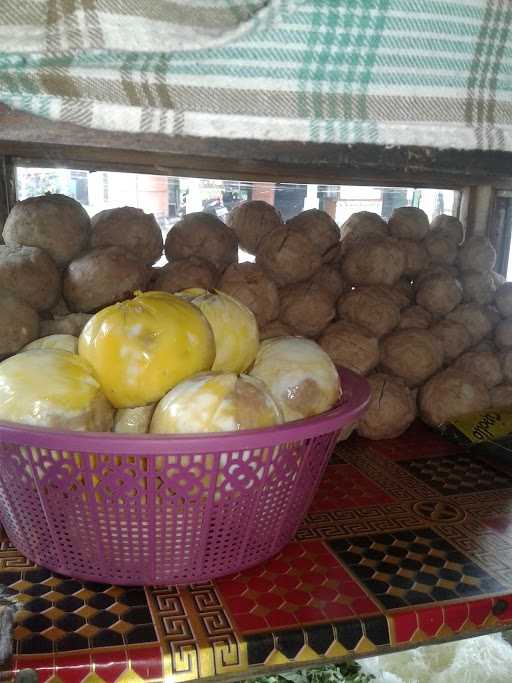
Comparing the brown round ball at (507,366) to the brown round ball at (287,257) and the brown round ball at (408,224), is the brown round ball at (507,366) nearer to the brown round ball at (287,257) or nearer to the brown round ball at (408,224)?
the brown round ball at (408,224)

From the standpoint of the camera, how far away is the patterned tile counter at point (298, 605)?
100 cm

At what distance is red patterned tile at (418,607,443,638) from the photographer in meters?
1.13

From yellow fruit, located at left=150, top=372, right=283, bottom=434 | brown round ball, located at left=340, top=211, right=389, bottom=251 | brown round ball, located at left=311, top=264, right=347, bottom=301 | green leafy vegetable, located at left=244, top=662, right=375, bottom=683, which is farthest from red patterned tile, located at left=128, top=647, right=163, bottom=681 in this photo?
brown round ball, located at left=340, top=211, right=389, bottom=251

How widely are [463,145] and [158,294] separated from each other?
0.68 metres

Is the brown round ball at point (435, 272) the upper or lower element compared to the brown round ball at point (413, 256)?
lower

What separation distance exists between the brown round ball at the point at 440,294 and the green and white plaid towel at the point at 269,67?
1838 millimetres

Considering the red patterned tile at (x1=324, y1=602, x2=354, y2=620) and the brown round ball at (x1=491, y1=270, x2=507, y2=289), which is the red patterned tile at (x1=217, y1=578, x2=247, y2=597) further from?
the brown round ball at (x1=491, y1=270, x2=507, y2=289)

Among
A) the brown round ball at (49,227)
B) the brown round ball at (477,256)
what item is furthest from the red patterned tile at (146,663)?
the brown round ball at (477,256)

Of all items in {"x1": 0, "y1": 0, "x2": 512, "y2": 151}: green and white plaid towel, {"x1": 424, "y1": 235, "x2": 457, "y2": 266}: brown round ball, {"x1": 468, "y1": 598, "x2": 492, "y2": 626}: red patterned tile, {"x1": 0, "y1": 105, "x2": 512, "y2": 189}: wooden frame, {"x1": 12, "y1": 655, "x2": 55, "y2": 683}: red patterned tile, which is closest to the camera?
{"x1": 0, "y1": 0, "x2": 512, "y2": 151}: green and white plaid towel

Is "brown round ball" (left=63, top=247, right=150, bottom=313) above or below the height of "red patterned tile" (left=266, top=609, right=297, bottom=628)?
above

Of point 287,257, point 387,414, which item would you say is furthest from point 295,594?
point 287,257

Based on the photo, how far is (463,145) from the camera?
74 centimetres

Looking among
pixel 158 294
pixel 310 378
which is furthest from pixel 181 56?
pixel 310 378

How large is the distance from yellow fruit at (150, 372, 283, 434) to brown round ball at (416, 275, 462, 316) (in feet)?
5.18
